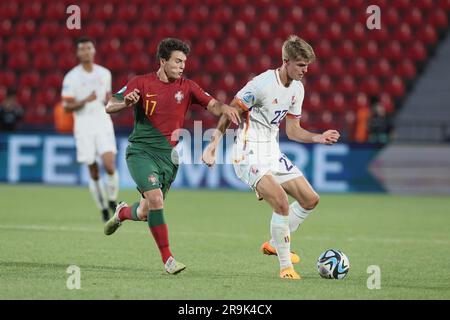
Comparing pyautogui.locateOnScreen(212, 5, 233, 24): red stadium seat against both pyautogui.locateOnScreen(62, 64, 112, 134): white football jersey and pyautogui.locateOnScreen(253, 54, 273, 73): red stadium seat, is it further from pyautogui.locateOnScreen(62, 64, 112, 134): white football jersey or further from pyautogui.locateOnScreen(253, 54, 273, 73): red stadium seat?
pyautogui.locateOnScreen(62, 64, 112, 134): white football jersey

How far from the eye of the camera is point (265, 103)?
7656 mm

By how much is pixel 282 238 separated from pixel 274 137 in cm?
101

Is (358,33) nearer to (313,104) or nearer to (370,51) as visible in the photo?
(370,51)

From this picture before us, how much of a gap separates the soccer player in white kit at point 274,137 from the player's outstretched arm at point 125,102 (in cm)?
71

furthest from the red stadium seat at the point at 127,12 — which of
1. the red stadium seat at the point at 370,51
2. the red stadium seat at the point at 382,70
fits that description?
the red stadium seat at the point at 382,70

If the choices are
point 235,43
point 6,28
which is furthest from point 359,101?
point 6,28

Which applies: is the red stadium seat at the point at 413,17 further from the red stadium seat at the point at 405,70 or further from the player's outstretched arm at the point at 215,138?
the player's outstretched arm at the point at 215,138

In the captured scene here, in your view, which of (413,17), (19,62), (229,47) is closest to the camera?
(413,17)

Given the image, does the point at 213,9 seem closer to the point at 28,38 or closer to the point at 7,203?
the point at 28,38

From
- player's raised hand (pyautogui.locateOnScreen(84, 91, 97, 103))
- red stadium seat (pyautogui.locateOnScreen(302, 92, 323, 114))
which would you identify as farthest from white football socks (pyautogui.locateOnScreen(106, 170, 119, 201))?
red stadium seat (pyautogui.locateOnScreen(302, 92, 323, 114))

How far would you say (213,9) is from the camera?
22516 mm

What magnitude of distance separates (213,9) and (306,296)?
56.0ft
